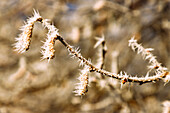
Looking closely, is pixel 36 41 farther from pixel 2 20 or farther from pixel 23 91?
pixel 23 91

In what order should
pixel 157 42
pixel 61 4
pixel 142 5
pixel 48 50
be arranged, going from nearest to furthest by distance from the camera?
pixel 48 50
pixel 61 4
pixel 142 5
pixel 157 42

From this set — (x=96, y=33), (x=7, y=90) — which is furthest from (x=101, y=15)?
(x=7, y=90)

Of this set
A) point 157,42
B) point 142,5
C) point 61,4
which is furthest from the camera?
point 157,42

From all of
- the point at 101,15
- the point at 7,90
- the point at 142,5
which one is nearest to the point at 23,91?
the point at 7,90

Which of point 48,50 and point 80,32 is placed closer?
point 48,50

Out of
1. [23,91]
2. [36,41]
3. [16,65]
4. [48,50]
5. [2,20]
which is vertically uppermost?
[2,20]

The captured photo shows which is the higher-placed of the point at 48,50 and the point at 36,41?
the point at 36,41

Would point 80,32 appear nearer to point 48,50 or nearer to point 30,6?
point 30,6
